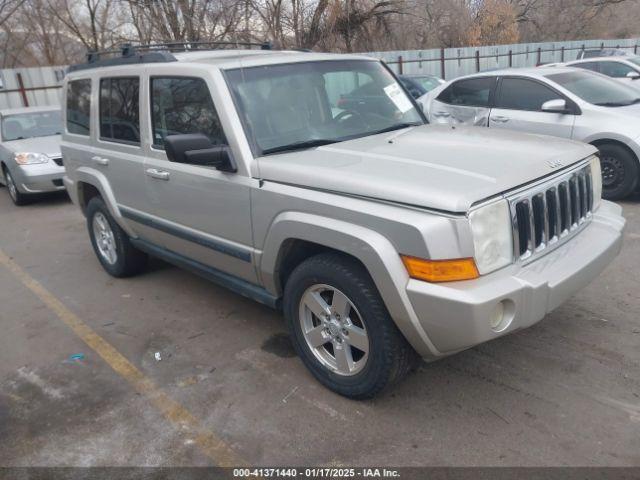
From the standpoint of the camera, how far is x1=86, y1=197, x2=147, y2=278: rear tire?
520 centimetres

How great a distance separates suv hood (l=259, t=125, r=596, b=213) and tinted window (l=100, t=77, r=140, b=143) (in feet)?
5.22

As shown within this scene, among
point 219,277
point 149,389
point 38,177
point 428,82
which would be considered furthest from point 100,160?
point 428,82

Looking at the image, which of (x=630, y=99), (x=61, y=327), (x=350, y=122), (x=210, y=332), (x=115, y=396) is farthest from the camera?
(x=630, y=99)

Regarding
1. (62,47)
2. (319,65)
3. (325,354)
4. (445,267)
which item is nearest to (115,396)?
(325,354)

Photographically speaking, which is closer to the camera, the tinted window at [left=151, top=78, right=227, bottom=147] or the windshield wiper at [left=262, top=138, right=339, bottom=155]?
the windshield wiper at [left=262, top=138, right=339, bottom=155]

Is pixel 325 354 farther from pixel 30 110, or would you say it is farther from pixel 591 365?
pixel 30 110

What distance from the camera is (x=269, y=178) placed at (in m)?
3.23

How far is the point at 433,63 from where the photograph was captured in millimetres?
20453

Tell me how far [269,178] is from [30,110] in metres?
8.71

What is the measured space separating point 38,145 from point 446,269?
8.68 m

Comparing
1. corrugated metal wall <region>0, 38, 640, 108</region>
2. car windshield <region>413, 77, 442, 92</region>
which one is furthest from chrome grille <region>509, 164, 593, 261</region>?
corrugated metal wall <region>0, 38, 640, 108</region>

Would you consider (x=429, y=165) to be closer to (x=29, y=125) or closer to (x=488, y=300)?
(x=488, y=300)

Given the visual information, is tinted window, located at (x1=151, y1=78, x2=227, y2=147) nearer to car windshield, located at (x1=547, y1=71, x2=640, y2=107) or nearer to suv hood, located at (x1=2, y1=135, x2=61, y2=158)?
car windshield, located at (x1=547, y1=71, x2=640, y2=107)

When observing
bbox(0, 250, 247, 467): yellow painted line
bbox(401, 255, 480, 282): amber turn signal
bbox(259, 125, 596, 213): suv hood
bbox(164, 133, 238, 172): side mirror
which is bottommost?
bbox(0, 250, 247, 467): yellow painted line
